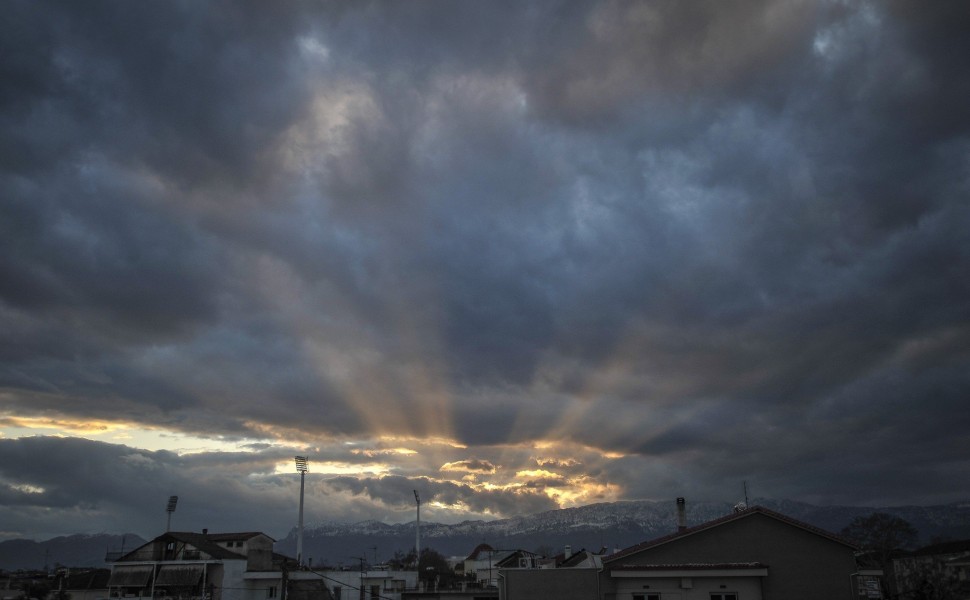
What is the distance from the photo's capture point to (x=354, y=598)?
81.2 meters

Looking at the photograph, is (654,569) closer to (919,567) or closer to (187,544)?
A: (187,544)

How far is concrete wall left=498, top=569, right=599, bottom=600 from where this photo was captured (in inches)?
1580

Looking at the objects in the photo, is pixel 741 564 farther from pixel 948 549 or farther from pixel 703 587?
pixel 948 549

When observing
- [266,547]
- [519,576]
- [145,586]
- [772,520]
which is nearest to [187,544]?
[145,586]

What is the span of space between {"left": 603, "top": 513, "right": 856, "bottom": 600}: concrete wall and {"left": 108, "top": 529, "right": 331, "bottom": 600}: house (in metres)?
51.2

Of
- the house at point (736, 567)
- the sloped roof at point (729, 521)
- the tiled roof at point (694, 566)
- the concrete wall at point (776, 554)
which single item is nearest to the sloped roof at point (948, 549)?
the concrete wall at point (776, 554)

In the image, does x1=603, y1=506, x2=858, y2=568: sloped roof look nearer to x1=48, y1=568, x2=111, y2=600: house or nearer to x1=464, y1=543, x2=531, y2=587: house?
x1=48, y1=568, x2=111, y2=600: house

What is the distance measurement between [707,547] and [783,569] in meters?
4.34

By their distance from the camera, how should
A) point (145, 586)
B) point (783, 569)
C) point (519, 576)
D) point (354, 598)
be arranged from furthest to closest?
point (354, 598)
point (145, 586)
point (519, 576)
point (783, 569)

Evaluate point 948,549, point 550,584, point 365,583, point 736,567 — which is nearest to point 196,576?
point 365,583

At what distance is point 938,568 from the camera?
305 ft

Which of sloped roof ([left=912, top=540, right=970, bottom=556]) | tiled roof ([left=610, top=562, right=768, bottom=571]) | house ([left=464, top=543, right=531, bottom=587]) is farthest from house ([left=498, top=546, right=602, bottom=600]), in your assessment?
sloped roof ([left=912, top=540, right=970, bottom=556])

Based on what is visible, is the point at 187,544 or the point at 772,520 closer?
the point at 772,520

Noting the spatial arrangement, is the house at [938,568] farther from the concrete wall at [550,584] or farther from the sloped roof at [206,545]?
the sloped roof at [206,545]
